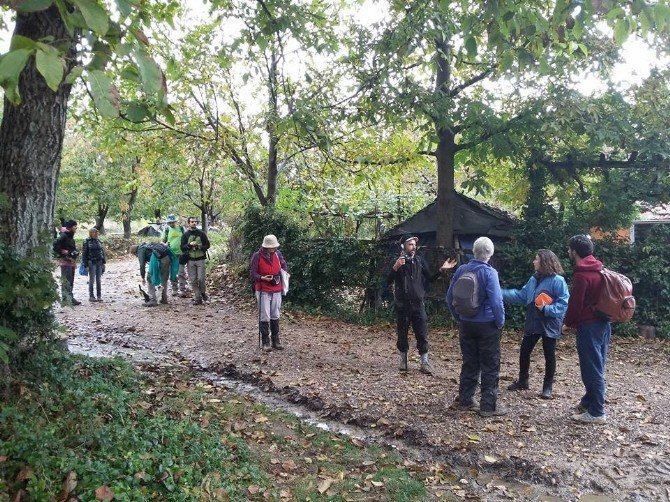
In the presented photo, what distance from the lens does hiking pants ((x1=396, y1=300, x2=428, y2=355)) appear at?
27.2 ft

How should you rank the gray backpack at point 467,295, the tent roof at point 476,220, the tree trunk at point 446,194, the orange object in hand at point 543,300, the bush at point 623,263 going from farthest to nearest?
the tent roof at point 476,220 → the tree trunk at point 446,194 → the bush at point 623,263 → the orange object in hand at point 543,300 → the gray backpack at point 467,295

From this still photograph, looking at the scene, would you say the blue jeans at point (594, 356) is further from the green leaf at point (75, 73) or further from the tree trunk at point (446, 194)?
the tree trunk at point (446, 194)

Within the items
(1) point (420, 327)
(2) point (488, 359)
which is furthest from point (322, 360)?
(2) point (488, 359)

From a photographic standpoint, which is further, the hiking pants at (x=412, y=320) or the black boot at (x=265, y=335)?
the black boot at (x=265, y=335)

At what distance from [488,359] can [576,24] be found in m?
3.55

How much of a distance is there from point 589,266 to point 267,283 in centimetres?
513

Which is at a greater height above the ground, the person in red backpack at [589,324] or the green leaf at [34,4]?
the green leaf at [34,4]

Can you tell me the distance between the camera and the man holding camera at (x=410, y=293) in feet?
27.1

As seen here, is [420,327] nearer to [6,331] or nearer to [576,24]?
[576,24]

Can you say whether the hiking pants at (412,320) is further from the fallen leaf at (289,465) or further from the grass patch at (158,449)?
the fallen leaf at (289,465)

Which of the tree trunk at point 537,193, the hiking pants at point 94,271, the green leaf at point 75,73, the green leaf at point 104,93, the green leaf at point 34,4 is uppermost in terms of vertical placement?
the tree trunk at point 537,193

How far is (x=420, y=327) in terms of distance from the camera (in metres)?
8.34

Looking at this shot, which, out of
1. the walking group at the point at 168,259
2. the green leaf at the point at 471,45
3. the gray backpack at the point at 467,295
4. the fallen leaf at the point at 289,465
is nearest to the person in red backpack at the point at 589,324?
the gray backpack at the point at 467,295

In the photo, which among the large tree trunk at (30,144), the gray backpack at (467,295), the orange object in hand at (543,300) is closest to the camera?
the large tree trunk at (30,144)
